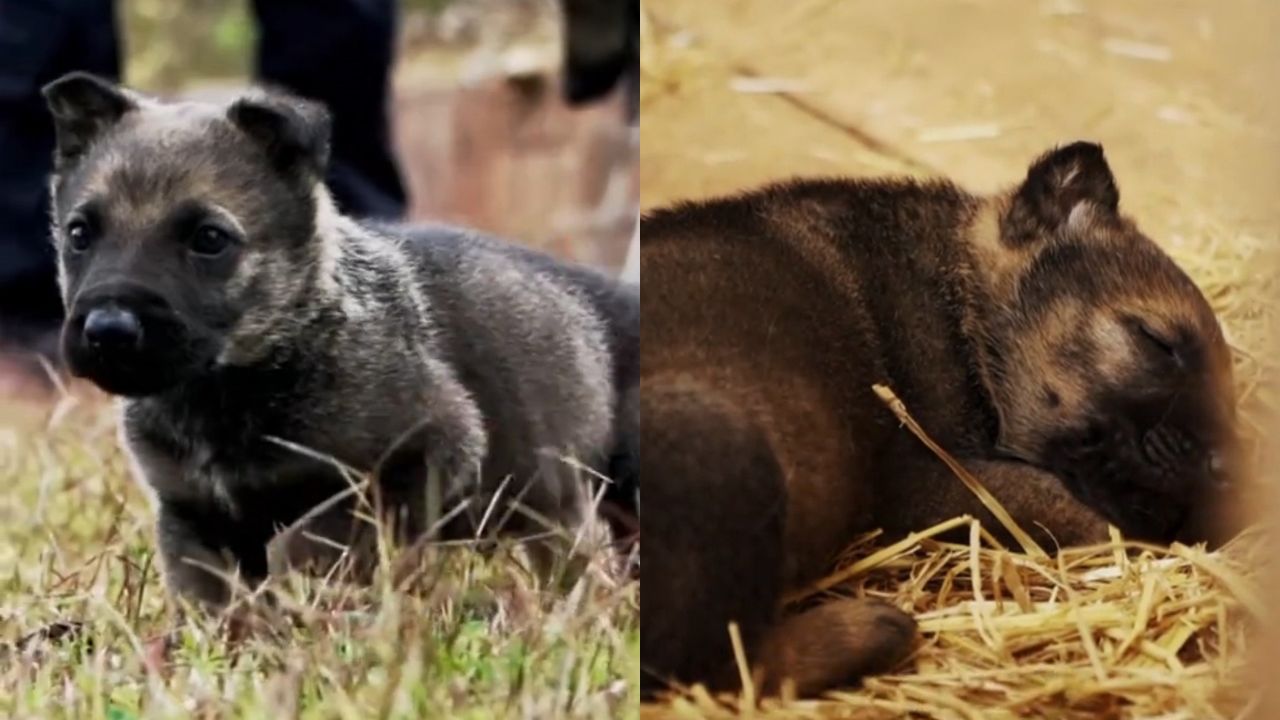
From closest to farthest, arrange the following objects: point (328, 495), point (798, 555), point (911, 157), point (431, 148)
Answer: point (798, 555) → point (911, 157) → point (328, 495) → point (431, 148)

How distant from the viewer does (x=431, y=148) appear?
4.79 m

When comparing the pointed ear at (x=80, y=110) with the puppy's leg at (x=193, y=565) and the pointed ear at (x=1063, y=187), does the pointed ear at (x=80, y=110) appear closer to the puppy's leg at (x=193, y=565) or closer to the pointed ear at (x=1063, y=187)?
the puppy's leg at (x=193, y=565)

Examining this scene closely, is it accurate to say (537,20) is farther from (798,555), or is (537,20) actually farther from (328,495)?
(798,555)

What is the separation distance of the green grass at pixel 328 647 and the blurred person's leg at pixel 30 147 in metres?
0.44

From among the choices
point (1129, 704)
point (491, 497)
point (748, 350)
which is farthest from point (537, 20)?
point (1129, 704)

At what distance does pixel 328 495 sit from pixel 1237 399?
1.55m

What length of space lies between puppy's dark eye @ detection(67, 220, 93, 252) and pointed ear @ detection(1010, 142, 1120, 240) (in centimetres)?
156

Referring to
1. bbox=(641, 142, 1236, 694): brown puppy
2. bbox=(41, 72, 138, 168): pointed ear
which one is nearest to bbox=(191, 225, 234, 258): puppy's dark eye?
bbox=(41, 72, 138, 168): pointed ear

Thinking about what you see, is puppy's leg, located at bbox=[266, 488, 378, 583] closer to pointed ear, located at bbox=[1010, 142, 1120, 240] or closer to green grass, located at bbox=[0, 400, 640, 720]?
green grass, located at bbox=[0, 400, 640, 720]

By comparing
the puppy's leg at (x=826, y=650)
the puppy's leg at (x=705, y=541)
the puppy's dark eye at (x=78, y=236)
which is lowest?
the puppy's leg at (x=826, y=650)

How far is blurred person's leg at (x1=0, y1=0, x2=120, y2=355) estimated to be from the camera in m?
3.29

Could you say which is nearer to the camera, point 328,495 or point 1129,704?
point 1129,704

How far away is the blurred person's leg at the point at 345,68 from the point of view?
346 centimetres

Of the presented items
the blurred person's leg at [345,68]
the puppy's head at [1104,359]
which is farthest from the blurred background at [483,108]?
the puppy's head at [1104,359]
